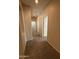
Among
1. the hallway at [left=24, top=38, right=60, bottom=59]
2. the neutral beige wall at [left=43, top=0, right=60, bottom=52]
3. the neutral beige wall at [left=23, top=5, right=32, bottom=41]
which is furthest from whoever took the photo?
the neutral beige wall at [left=23, top=5, right=32, bottom=41]

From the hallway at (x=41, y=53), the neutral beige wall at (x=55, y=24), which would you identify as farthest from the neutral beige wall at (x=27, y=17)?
the hallway at (x=41, y=53)

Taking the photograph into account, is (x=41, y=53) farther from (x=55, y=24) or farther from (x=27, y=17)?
(x=27, y=17)

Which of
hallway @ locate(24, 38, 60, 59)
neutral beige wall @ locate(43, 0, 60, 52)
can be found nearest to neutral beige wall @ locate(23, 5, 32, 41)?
neutral beige wall @ locate(43, 0, 60, 52)

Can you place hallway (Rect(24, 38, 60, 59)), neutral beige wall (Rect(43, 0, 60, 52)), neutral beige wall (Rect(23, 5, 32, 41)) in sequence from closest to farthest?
hallway (Rect(24, 38, 60, 59)) → neutral beige wall (Rect(43, 0, 60, 52)) → neutral beige wall (Rect(23, 5, 32, 41))

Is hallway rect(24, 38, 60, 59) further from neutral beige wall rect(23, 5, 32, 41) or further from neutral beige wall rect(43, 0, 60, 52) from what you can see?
neutral beige wall rect(23, 5, 32, 41)

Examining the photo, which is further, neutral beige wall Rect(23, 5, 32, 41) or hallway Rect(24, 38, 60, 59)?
neutral beige wall Rect(23, 5, 32, 41)

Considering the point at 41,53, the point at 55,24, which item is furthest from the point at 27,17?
the point at 41,53
